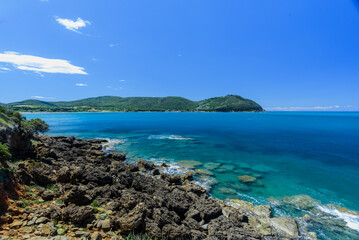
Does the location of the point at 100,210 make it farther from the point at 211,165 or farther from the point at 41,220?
the point at 211,165

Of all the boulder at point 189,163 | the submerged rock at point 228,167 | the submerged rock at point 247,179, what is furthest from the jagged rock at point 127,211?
the submerged rock at point 228,167

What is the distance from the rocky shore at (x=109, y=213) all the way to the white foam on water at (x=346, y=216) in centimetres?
561

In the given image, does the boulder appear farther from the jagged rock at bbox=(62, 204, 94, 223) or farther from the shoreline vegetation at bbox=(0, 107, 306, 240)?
the jagged rock at bbox=(62, 204, 94, 223)

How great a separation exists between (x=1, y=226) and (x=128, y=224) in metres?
6.78

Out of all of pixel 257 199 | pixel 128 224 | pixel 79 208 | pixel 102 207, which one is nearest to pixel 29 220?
pixel 79 208

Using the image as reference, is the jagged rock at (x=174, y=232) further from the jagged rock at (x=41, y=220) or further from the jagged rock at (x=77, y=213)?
the jagged rock at (x=41, y=220)

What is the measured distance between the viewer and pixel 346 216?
53.8 feet

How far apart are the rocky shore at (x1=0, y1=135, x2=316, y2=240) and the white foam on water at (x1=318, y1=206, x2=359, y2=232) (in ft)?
18.4

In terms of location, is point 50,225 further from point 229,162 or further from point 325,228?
point 229,162

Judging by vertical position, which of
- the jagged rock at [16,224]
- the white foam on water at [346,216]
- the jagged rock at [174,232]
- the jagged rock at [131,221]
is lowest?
the white foam on water at [346,216]

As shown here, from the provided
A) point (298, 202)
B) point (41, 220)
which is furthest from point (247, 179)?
point (41, 220)

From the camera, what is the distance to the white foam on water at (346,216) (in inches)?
594

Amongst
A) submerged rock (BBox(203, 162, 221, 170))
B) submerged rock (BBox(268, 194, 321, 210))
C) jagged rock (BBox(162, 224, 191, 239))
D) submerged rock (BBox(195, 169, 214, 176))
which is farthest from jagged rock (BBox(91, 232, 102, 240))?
submerged rock (BBox(203, 162, 221, 170))

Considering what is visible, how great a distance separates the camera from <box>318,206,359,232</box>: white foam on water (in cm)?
1508
